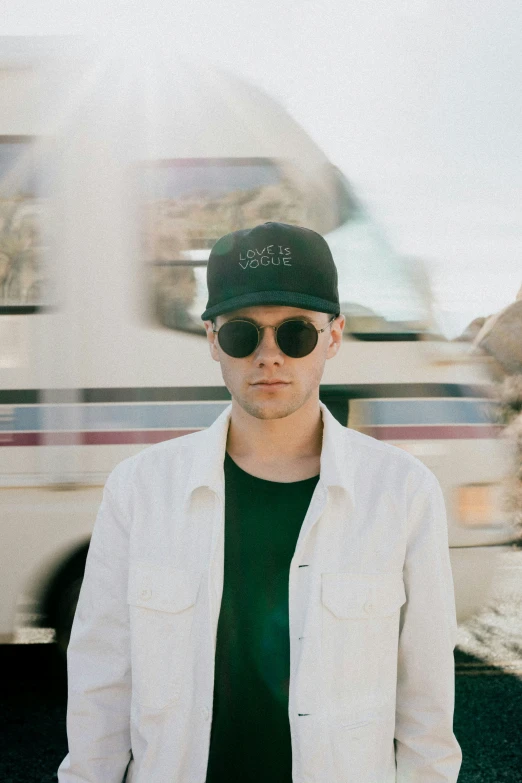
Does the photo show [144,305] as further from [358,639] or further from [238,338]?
[358,639]

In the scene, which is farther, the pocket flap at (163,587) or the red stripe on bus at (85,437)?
the red stripe on bus at (85,437)

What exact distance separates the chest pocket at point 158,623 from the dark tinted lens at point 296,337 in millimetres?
490

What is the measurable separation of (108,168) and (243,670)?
112 inches

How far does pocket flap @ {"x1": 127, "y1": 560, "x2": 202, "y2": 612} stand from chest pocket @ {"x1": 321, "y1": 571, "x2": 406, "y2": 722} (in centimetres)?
26

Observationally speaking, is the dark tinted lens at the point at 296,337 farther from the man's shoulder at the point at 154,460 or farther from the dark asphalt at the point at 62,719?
the dark asphalt at the point at 62,719

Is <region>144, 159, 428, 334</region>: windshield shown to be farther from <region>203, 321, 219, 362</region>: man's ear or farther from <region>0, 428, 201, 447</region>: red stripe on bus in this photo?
<region>203, 321, 219, 362</region>: man's ear

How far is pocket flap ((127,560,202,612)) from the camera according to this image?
4.83ft

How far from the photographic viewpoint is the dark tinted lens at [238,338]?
5.14 feet

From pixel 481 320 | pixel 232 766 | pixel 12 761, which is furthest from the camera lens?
pixel 481 320

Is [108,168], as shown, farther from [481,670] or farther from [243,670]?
[481,670]

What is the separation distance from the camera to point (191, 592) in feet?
4.85

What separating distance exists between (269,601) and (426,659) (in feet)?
1.06

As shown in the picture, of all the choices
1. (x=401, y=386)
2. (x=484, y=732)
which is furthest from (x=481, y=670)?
(x=401, y=386)

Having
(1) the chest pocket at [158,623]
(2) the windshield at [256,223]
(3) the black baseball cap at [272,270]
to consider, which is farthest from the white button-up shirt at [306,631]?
(2) the windshield at [256,223]
